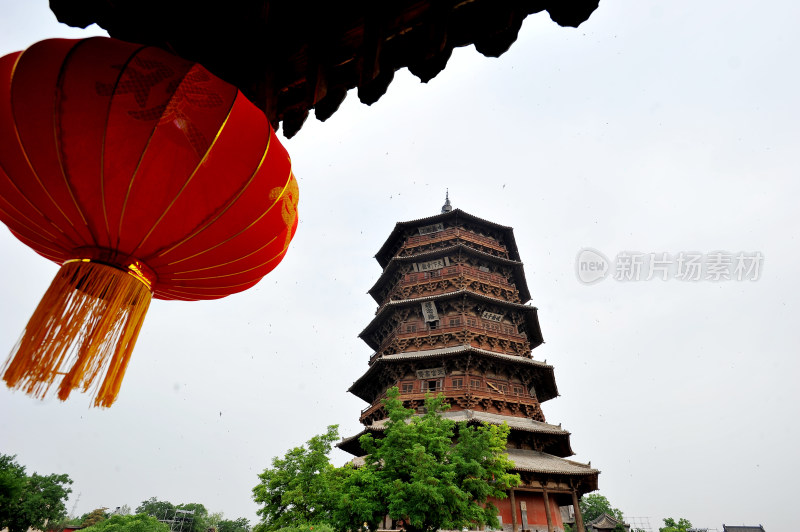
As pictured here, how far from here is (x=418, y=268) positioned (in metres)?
21.0

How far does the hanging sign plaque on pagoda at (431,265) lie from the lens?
808 inches

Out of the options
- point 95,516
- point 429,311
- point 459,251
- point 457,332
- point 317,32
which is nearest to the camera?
point 317,32

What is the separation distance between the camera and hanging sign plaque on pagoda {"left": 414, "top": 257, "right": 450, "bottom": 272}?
20531mm

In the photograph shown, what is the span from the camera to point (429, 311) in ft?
61.6

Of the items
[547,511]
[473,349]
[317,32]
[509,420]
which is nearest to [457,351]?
[473,349]

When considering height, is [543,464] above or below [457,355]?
below

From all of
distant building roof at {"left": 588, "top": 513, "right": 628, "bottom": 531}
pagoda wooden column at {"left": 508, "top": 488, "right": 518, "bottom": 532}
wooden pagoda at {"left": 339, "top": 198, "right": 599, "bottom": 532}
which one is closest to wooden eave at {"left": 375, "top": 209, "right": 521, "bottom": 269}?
wooden pagoda at {"left": 339, "top": 198, "right": 599, "bottom": 532}

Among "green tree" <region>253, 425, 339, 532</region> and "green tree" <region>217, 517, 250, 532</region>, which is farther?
"green tree" <region>217, 517, 250, 532</region>

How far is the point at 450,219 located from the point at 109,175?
68.0 ft

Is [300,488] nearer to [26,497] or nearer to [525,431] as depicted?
[525,431]

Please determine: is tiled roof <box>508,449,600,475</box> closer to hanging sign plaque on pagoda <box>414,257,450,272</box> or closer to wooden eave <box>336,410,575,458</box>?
wooden eave <box>336,410,575,458</box>

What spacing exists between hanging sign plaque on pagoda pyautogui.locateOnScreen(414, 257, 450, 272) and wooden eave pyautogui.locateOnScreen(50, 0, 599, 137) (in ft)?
60.5

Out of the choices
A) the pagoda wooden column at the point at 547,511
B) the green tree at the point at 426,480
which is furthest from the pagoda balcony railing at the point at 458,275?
the green tree at the point at 426,480

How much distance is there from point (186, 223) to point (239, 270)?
516 millimetres
